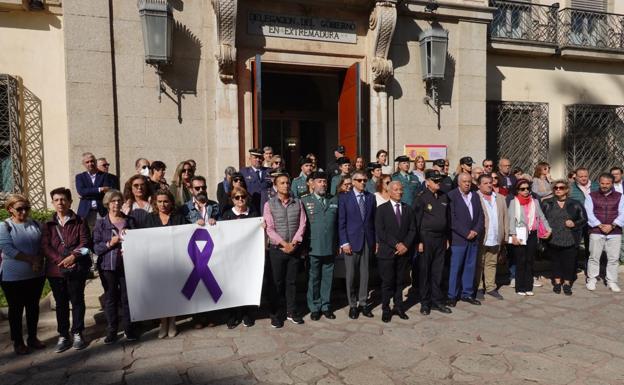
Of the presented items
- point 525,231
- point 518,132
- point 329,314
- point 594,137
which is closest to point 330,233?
point 329,314

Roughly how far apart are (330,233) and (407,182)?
239 centimetres

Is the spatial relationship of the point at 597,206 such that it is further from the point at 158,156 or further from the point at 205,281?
the point at 158,156

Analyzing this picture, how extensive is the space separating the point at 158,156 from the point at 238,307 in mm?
4030

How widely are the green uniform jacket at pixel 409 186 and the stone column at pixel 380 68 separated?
2.29 meters

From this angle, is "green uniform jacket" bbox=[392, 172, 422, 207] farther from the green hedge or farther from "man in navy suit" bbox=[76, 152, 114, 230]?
the green hedge

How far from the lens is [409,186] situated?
7.62 m

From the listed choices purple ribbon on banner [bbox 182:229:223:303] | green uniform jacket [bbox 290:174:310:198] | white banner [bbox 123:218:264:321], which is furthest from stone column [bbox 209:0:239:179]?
purple ribbon on banner [bbox 182:229:223:303]

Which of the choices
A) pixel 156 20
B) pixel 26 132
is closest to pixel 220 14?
pixel 156 20

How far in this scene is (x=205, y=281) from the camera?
5477 mm

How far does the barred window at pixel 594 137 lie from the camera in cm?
1252

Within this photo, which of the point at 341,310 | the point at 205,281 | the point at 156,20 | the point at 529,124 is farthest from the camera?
the point at 529,124

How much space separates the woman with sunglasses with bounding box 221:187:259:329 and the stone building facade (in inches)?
129

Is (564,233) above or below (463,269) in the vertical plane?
above

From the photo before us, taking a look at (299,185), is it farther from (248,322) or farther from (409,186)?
(248,322)
